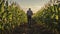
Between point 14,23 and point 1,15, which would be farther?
point 14,23

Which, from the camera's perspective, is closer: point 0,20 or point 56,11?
point 0,20

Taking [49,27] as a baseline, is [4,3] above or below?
above

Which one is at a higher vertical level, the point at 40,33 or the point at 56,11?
the point at 56,11

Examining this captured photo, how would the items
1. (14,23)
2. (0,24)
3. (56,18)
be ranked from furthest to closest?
(14,23) < (56,18) < (0,24)

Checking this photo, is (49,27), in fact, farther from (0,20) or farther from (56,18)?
(0,20)

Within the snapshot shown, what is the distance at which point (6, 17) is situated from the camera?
10883 millimetres

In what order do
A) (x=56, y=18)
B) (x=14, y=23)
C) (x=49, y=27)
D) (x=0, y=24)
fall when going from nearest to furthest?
(x=0, y=24), (x=56, y=18), (x=49, y=27), (x=14, y=23)

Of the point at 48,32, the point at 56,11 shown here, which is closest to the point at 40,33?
the point at 48,32

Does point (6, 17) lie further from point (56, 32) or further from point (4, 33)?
point (56, 32)

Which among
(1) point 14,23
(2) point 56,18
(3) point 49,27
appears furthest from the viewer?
(1) point 14,23

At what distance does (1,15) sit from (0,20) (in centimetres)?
27

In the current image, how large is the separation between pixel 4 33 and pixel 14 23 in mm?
2173

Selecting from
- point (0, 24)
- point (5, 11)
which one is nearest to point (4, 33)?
point (0, 24)

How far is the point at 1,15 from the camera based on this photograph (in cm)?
1032
